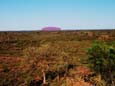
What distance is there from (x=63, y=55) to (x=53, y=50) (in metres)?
2.26

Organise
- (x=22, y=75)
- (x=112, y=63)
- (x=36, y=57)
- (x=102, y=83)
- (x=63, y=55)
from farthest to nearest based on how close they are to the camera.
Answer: (x=22, y=75) < (x=63, y=55) < (x=36, y=57) < (x=112, y=63) < (x=102, y=83)

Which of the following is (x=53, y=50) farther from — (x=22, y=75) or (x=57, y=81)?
(x=22, y=75)

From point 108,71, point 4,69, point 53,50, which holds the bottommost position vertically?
point 4,69

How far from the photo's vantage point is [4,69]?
42.3 meters

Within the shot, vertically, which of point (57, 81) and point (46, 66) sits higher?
point (46, 66)

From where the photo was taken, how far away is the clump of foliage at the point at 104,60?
89.8 ft

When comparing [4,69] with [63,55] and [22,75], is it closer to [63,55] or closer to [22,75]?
[22,75]

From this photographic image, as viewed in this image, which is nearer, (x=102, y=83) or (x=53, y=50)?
(x=102, y=83)

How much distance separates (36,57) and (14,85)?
525 cm

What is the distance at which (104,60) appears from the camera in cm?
2717

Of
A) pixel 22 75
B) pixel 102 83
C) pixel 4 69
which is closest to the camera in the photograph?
pixel 102 83

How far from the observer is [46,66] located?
31344mm

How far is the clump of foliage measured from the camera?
1077 inches

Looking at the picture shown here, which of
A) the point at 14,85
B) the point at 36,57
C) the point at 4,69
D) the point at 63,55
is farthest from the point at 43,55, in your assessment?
the point at 4,69
